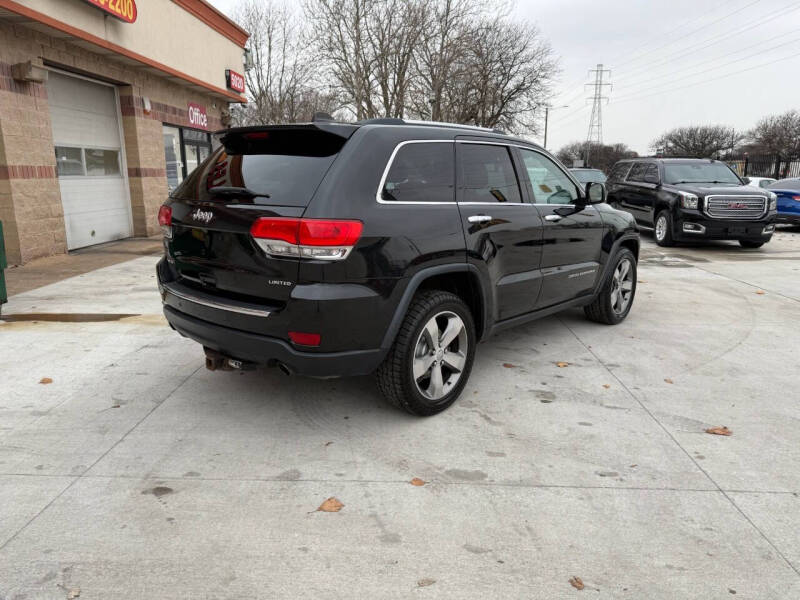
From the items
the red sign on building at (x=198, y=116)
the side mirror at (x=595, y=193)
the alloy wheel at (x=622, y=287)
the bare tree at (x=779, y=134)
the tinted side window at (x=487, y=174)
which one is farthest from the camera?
the bare tree at (x=779, y=134)

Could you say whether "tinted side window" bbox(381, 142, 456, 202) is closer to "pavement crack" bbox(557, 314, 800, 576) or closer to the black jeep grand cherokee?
the black jeep grand cherokee

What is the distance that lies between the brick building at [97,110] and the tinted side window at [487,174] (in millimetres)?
7545

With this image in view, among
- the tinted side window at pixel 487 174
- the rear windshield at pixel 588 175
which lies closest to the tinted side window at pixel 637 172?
the rear windshield at pixel 588 175

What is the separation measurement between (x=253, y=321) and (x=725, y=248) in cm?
1205

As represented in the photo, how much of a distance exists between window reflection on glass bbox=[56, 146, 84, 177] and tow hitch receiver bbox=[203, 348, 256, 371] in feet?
27.9

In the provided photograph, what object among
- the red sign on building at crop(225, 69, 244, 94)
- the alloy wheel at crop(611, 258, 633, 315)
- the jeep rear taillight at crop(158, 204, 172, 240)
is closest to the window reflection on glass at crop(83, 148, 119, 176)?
the red sign on building at crop(225, 69, 244, 94)

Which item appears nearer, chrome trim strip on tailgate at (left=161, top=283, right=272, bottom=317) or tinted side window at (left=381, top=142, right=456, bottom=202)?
chrome trim strip on tailgate at (left=161, top=283, right=272, bottom=317)

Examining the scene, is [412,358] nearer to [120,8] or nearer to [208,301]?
[208,301]

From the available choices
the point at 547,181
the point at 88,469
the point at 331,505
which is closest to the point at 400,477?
the point at 331,505

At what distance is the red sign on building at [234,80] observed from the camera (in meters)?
16.5

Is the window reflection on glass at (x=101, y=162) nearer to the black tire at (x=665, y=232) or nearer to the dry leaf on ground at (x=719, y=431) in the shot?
the dry leaf on ground at (x=719, y=431)

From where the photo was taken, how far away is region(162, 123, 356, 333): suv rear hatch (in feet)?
10.1

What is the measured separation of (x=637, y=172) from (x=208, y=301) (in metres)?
12.5

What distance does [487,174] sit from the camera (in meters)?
4.09
